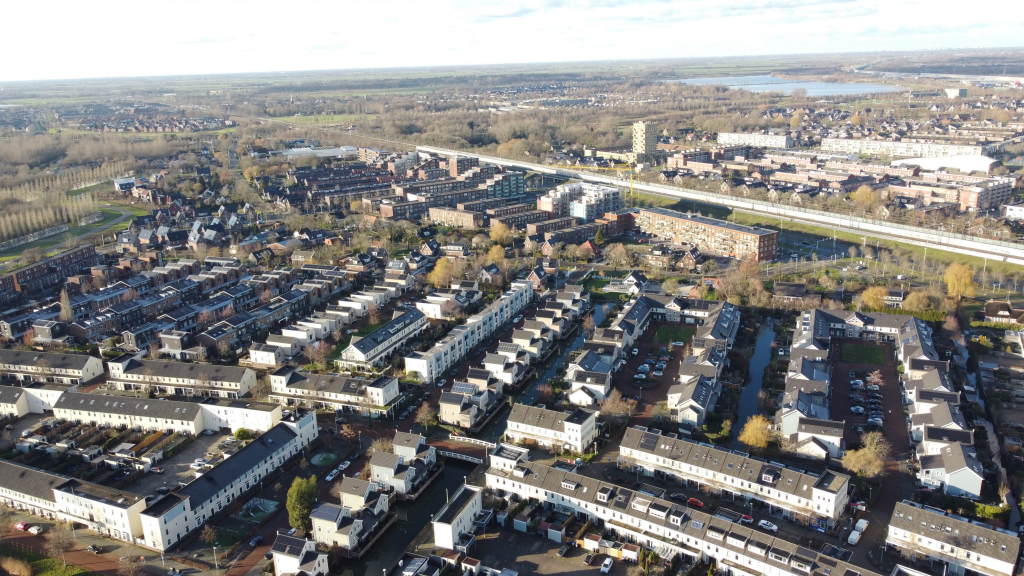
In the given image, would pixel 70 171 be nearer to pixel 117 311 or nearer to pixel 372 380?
pixel 117 311

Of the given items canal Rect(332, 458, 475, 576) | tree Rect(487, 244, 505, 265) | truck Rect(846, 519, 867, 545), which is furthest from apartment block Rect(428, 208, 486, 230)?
truck Rect(846, 519, 867, 545)

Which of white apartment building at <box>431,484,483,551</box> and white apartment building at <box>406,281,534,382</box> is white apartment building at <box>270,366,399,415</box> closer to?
white apartment building at <box>406,281,534,382</box>

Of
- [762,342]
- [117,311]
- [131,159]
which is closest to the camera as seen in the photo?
[762,342]

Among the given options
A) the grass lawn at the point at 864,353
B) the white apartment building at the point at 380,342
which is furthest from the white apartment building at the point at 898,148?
the white apartment building at the point at 380,342

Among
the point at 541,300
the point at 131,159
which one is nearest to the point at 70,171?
the point at 131,159

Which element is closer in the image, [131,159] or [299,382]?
[299,382]
